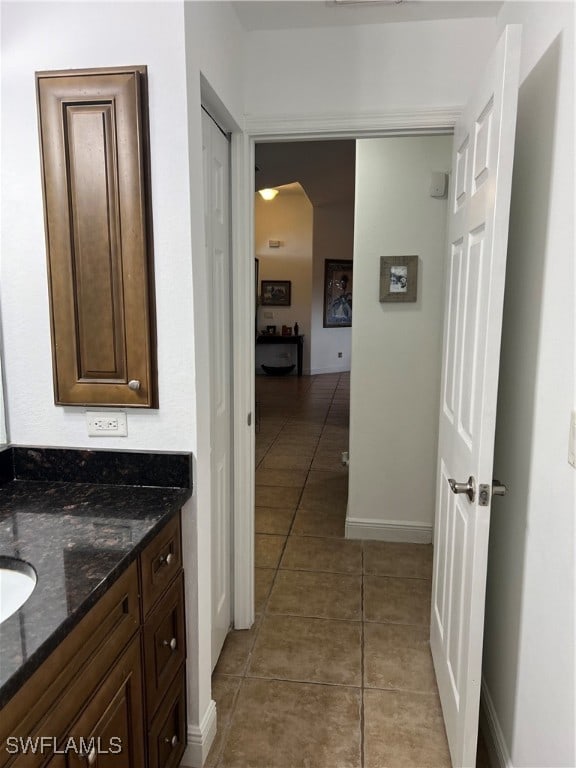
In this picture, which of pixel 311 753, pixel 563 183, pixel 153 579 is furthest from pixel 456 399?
pixel 311 753

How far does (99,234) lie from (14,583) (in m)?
0.91

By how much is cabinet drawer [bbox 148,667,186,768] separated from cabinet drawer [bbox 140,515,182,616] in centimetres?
33

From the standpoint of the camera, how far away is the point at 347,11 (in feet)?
6.21

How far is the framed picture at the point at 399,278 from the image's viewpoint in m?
2.96

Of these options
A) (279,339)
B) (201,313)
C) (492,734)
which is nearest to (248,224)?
(201,313)

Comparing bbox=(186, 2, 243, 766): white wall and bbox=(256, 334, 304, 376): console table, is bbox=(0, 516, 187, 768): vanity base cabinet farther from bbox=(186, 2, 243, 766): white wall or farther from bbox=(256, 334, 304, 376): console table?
bbox=(256, 334, 304, 376): console table

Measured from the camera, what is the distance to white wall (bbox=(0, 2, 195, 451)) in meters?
1.43

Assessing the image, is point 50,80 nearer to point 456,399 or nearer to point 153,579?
point 153,579

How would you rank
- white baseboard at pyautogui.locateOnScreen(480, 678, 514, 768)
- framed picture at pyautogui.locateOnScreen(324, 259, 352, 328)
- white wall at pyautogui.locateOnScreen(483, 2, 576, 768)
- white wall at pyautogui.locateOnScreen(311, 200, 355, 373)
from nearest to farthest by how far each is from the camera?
white wall at pyautogui.locateOnScreen(483, 2, 576, 768), white baseboard at pyautogui.locateOnScreen(480, 678, 514, 768), white wall at pyautogui.locateOnScreen(311, 200, 355, 373), framed picture at pyautogui.locateOnScreen(324, 259, 352, 328)

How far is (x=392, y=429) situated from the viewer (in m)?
3.14

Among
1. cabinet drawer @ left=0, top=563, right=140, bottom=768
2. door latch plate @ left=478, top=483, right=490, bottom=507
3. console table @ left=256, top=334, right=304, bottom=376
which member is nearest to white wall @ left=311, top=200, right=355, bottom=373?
console table @ left=256, top=334, right=304, bottom=376

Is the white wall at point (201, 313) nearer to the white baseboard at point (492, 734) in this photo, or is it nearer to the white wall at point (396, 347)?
the white baseboard at point (492, 734)

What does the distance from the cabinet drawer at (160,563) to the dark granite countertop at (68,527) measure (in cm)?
6
